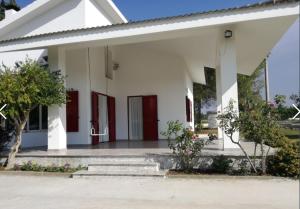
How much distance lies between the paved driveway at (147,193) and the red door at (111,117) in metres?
8.56

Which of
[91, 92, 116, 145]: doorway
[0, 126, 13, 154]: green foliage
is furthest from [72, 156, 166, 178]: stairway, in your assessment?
[91, 92, 116, 145]: doorway

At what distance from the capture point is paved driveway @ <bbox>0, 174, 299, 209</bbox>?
251 inches

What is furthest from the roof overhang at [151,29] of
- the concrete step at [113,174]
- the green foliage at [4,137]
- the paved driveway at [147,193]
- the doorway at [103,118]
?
the doorway at [103,118]

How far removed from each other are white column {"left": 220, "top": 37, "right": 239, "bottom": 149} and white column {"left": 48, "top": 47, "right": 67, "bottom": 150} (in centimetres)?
543

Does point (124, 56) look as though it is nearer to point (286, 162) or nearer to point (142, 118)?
point (142, 118)

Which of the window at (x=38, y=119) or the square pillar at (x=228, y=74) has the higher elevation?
the square pillar at (x=228, y=74)

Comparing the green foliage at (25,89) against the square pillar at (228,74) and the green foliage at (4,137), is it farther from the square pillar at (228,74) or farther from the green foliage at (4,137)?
the square pillar at (228,74)

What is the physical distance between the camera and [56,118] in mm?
12375

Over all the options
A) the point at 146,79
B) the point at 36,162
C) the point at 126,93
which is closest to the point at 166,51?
the point at 146,79

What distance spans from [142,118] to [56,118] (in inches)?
265

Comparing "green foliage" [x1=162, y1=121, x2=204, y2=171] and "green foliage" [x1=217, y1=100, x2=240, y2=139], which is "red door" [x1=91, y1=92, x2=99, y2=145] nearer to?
"green foliage" [x1=162, y1=121, x2=204, y2=171]

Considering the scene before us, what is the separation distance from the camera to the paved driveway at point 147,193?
638 centimetres

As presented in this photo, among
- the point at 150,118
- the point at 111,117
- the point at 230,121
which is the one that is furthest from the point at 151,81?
the point at 230,121

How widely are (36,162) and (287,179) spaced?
700 centimetres
